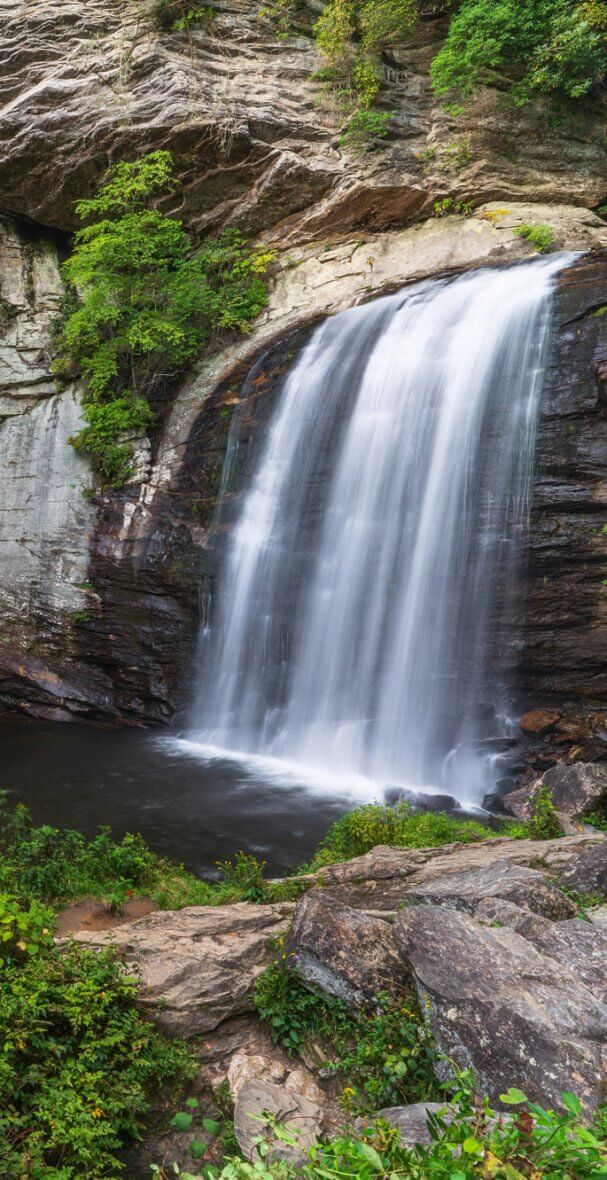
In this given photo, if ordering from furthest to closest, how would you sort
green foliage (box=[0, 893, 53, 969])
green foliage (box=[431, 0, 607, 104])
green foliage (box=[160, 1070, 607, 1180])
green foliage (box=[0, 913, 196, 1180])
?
1. green foliage (box=[431, 0, 607, 104])
2. green foliage (box=[0, 893, 53, 969])
3. green foliage (box=[0, 913, 196, 1180])
4. green foliage (box=[160, 1070, 607, 1180])

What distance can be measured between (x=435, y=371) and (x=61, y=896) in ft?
27.9

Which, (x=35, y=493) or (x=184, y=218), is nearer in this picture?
(x=35, y=493)

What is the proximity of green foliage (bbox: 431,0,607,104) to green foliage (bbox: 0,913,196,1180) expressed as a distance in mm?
15413

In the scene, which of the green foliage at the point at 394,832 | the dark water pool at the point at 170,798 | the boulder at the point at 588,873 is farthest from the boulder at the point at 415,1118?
the dark water pool at the point at 170,798

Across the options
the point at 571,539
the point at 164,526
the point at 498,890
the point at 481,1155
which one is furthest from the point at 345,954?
the point at 164,526

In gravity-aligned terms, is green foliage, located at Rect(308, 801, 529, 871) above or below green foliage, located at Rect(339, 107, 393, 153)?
below

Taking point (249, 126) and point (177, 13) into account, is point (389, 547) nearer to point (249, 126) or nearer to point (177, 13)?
point (249, 126)

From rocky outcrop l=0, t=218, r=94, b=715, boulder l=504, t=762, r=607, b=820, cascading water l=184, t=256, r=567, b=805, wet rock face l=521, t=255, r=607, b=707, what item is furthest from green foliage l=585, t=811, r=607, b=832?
rocky outcrop l=0, t=218, r=94, b=715

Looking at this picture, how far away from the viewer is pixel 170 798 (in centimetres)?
869

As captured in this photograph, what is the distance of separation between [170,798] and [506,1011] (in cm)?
666

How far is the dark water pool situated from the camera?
23.9 feet

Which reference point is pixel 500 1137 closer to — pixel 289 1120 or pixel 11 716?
pixel 289 1120

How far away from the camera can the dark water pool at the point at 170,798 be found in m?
7.28

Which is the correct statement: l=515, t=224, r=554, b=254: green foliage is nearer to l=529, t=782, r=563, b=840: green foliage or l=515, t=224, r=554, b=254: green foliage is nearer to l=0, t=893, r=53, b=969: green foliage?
l=529, t=782, r=563, b=840: green foliage
